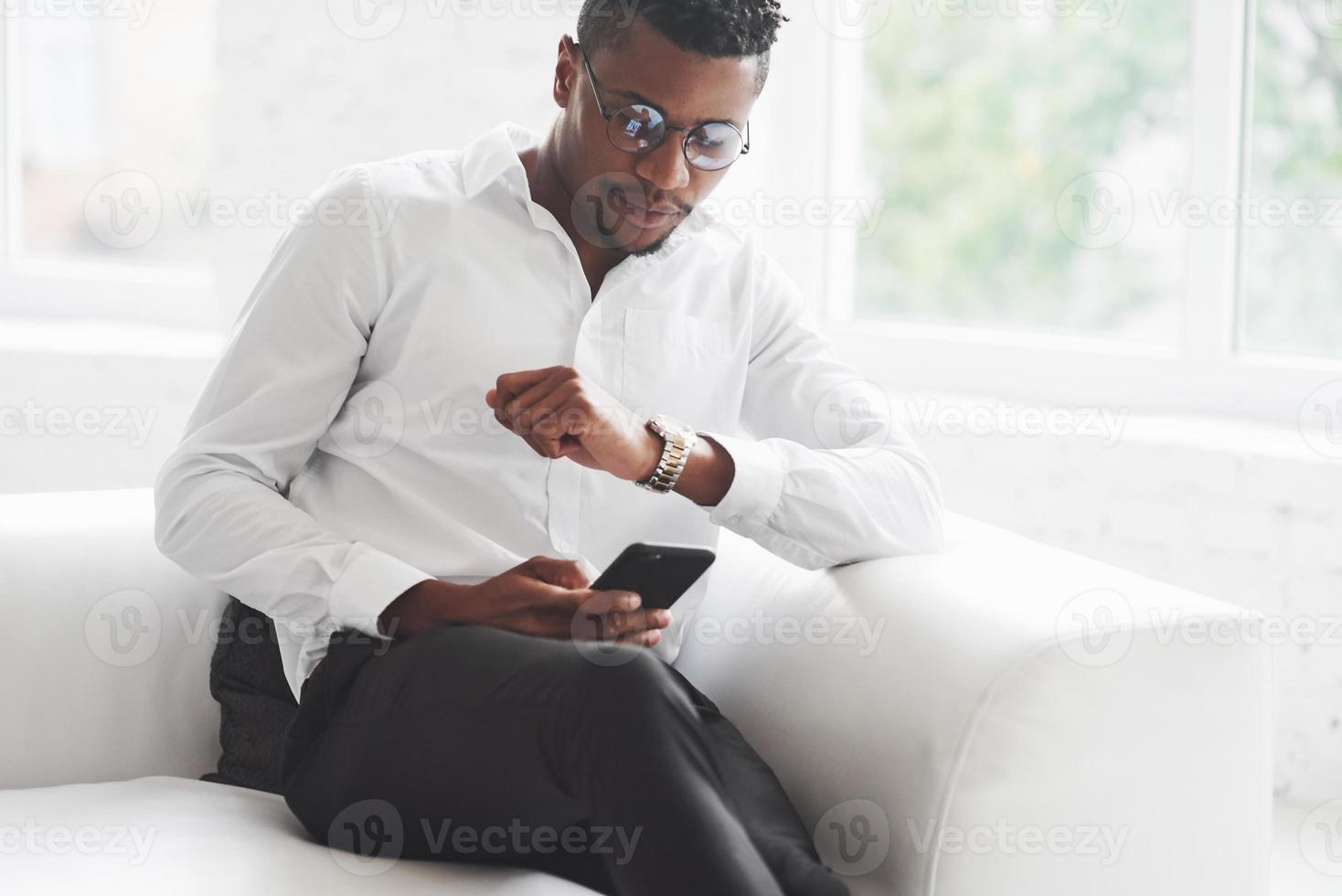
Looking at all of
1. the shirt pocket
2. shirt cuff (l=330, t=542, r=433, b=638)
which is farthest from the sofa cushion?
the shirt pocket

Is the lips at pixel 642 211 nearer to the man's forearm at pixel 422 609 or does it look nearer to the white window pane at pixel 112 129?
the man's forearm at pixel 422 609

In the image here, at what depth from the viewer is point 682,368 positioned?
1.65m

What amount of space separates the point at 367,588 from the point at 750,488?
1.45 ft

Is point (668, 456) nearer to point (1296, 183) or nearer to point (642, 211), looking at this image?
point (642, 211)

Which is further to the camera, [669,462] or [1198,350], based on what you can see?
[1198,350]

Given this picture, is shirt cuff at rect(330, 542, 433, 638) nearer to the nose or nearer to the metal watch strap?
the metal watch strap

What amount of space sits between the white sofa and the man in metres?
0.07

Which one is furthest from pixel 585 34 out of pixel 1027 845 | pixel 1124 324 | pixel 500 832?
pixel 1124 324

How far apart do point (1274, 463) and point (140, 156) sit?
8.95 ft

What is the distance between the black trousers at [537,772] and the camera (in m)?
1.14

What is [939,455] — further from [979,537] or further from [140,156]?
[140,156]

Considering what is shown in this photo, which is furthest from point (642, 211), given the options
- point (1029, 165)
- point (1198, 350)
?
point (1029, 165)

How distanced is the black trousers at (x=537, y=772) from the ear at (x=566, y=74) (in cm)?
67

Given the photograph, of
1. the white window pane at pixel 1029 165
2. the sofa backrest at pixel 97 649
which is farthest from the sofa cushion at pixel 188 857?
the white window pane at pixel 1029 165
